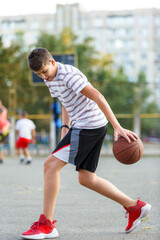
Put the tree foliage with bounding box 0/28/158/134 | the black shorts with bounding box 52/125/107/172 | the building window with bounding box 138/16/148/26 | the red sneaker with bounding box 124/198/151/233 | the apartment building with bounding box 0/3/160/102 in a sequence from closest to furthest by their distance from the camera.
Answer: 1. the black shorts with bounding box 52/125/107/172
2. the red sneaker with bounding box 124/198/151/233
3. the tree foliage with bounding box 0/28/158/134
4. the apartment building with bounding box 0/3/160/102
5. the building window with bounding box 138/16/148/26

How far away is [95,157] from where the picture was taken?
418cm

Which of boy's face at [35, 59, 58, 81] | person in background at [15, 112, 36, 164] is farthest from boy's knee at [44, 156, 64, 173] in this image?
person in background at [15, 112, 36, 164]

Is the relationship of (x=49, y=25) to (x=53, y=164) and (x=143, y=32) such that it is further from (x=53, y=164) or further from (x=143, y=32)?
(x=53, y=164)

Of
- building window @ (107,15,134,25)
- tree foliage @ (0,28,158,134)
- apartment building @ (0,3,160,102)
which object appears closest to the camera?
tree foliage @ (0,28,158,134)

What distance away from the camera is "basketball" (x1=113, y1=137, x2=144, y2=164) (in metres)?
4.09

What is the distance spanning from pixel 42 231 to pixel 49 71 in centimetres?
137

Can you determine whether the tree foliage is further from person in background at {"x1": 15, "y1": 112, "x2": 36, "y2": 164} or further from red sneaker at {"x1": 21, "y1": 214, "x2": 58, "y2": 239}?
red sneaker at {"x1": 21, "y1": 214, "x2": 58, "y2": 239}

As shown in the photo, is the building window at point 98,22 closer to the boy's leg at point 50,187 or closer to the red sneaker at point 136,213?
the red sneaker at point 136,213

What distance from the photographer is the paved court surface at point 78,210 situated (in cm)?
424

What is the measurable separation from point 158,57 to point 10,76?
5767cm

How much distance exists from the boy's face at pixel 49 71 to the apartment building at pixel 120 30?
3171 inches

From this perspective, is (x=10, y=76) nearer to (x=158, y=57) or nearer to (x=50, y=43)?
(x=50, y=43)

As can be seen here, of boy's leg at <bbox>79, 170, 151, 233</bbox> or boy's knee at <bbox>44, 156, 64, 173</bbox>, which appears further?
boy's leg at <bbox>79, 170, 151, 233</bbox>

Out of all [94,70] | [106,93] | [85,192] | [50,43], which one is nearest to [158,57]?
[94,70]
